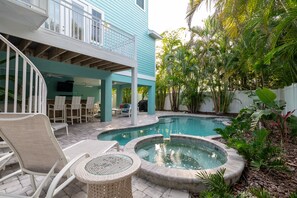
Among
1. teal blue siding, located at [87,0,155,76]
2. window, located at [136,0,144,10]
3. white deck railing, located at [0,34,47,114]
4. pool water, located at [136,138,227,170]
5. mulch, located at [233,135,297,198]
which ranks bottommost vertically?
pool water, located at [136,138,227,170]

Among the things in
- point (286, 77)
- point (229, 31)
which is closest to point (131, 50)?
point (229, 31)

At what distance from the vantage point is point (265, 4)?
13.4 ft

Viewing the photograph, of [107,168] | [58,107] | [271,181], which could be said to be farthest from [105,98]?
[271,181]

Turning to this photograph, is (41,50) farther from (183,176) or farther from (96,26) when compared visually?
(183,176)

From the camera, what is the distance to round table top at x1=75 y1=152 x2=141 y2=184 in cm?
155

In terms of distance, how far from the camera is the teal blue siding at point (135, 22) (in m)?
9.45

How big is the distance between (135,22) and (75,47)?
7.36m

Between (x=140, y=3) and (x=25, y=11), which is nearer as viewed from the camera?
(x=25, y=11)

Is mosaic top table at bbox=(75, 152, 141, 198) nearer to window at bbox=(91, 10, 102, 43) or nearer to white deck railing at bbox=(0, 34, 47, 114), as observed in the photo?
white deck railing at bbox=(0, 34, 47, 114)

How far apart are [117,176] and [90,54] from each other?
5005 millimetres

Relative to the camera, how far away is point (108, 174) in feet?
5.38

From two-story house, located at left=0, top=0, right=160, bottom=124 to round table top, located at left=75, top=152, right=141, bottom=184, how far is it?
2503 millimetres

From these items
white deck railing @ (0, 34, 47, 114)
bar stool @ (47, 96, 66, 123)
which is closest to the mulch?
white deck railing @ (0, 34, 47, 114)

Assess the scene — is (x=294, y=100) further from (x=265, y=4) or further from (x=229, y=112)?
(x=229, y=112)
